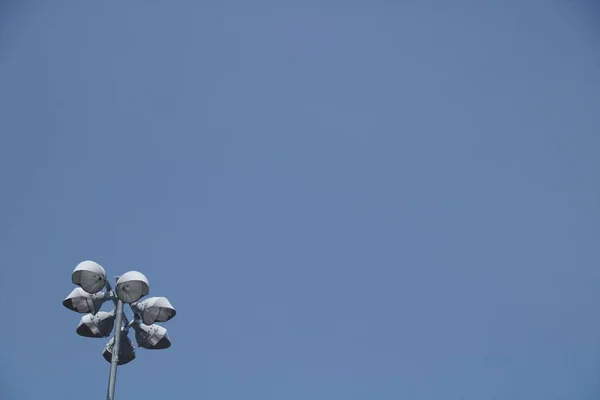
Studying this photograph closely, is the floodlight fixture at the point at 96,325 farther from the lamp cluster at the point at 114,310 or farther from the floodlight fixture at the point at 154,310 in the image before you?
the floodlight fixture at the point at 154,310

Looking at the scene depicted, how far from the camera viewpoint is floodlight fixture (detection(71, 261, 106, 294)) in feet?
45.1

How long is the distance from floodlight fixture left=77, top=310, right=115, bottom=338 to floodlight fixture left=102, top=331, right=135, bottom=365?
218mm

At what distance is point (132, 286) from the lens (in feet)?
45.2

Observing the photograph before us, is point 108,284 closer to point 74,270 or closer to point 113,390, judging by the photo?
point 74,270

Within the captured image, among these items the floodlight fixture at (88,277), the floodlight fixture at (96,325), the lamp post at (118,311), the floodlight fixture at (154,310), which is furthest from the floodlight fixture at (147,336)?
the floodlight fixture at (88,277)

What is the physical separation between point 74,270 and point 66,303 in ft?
2.12

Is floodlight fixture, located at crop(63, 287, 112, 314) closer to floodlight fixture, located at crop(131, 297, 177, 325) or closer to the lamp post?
the lamp post

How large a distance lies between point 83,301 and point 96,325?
516 mm

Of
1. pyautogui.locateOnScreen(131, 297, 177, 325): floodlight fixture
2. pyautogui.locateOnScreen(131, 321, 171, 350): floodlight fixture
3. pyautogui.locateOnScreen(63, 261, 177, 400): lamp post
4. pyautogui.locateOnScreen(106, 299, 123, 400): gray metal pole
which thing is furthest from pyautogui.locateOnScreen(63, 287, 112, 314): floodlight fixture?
pyautogui.locateOnScreen(131, 321, 171, 350): floodlight fixture

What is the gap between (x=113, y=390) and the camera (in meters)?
13.3

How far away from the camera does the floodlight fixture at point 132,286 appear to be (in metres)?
13.8

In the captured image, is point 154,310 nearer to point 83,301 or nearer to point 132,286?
point 132,286

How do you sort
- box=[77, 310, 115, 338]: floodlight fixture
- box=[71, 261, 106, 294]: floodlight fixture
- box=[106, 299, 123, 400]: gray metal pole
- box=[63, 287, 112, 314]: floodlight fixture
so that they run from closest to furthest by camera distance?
1. box=[106, 299, 123, 400]: gray metal pole
2. box=[71, 261, 106, 294]: floodlight fixture
3. box=[63, 287, 112, 314]: floodlight fixture
4. box=[77, 310, 115, 338]: floodlight fixture

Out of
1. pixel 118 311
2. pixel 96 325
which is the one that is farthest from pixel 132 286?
pixel 96 325
